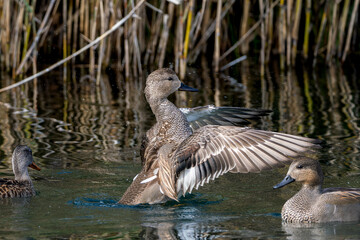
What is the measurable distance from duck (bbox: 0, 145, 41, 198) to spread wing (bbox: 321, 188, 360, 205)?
2991mm

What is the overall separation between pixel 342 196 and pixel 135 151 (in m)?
3.14

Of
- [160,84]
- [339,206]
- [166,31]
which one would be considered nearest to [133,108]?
[166,31]

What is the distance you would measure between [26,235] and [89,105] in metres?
5.74

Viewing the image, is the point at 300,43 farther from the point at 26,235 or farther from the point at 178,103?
the point at 26,235

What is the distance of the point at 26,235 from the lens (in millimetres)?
5746

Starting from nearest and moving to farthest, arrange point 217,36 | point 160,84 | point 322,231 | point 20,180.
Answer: point 322,231
point 20,180
point 160,84
point 217,36

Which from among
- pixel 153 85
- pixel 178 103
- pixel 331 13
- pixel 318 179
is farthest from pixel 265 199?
pixel 331 13

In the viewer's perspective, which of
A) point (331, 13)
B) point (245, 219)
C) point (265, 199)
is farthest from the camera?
point (331, 13)

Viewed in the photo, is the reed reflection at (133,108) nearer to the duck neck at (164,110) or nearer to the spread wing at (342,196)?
the duck neck at (164,110)

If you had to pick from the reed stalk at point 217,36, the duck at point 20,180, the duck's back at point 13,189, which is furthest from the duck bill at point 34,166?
the reed stalk at point 217,36

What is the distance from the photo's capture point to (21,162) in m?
7.53

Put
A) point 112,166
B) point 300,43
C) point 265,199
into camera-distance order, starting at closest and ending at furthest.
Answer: point 265,199, point 112,166, point 300,43

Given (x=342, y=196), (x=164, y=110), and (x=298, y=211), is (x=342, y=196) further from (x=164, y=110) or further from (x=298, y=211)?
(x=164, y=110)

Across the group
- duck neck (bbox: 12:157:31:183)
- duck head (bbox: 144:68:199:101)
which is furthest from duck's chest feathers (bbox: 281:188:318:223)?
duck neck (bbox: 12:157:31:183)
